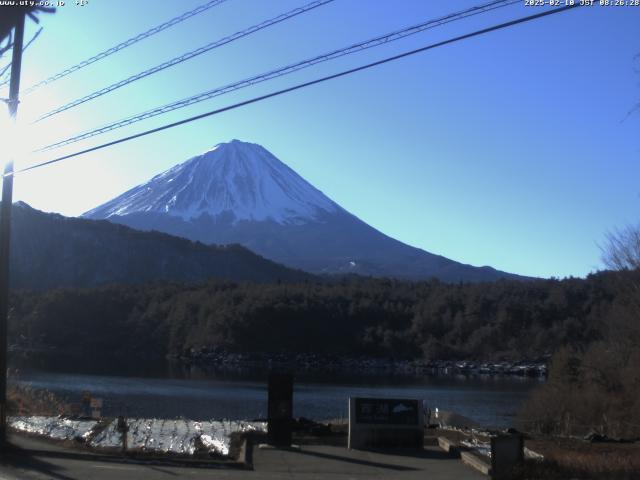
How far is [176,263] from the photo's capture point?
161 meters

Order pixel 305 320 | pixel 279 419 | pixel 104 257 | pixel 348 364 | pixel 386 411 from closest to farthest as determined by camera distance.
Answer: pixel 279 419, pixel 386 411, pixel 348 364, pixel 305 320, pixel 104 257

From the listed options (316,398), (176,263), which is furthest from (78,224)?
(316,398)

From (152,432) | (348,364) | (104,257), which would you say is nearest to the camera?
(152,432)

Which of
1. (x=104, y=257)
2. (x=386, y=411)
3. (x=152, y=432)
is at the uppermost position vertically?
(x=104, y=257)

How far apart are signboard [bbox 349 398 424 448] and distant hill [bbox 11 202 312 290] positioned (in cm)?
12660

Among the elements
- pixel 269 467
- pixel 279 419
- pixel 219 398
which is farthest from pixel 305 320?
pixel 269 467

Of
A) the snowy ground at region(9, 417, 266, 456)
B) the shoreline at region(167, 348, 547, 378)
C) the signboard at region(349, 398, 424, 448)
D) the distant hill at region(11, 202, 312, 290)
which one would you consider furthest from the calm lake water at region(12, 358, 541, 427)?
the distant hill at region(11, 202, 312, 290)

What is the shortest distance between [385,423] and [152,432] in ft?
15.8

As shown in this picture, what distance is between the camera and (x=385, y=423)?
16516mm

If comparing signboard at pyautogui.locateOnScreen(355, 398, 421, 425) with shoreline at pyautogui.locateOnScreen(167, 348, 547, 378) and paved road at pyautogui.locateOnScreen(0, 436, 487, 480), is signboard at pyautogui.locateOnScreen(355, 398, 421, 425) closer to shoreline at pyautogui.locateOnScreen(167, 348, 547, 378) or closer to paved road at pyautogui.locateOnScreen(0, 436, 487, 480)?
paved road at pyautogui.locateOnScreen(0, 436, 487, 480)

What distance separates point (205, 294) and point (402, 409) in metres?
105

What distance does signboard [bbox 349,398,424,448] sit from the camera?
643 inches

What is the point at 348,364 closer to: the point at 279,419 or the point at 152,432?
the point at 152,432

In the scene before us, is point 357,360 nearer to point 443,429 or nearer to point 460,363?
point 460,363
